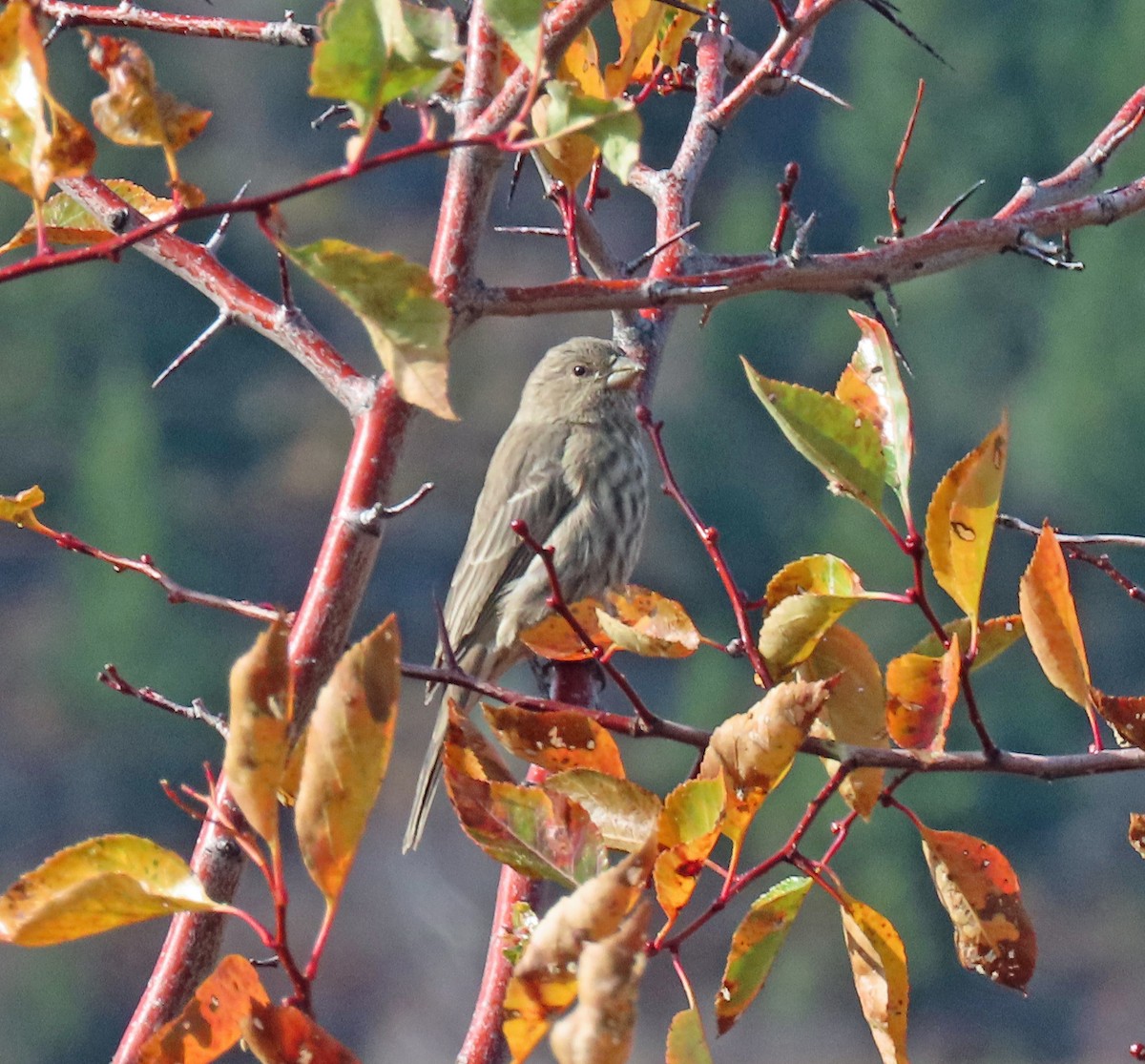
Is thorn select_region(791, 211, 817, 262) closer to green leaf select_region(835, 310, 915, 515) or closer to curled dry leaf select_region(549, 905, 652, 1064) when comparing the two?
green leaf select_region(835, 310, 915, 515)

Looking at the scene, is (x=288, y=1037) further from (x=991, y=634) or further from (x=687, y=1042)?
(x=991, y=634)

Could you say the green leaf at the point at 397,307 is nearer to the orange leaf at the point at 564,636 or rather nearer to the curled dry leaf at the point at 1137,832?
the orange leaf at the point at 564,636

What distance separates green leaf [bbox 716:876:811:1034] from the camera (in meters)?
1.11

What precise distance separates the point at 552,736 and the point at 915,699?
0.84 feet

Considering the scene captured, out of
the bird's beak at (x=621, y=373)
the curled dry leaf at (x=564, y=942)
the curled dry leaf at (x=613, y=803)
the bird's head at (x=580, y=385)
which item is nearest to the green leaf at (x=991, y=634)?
the curled dry leaf at (x=613, y=803)

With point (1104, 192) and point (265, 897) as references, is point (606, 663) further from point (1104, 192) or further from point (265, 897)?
point (265, 897)

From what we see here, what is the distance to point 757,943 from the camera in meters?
1.12

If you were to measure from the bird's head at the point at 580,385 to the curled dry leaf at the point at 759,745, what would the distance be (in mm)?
2309

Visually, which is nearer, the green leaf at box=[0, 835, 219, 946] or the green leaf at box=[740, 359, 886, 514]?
the green leaf at box=[0, 835, 219, 946]

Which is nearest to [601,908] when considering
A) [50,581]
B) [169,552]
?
[169,552]


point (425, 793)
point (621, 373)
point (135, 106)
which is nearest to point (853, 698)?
point (135, 106)

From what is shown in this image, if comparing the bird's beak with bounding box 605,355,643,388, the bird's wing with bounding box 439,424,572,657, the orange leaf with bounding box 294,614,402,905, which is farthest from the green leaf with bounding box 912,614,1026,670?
the bird's wing with bounding box 439,424,572,657

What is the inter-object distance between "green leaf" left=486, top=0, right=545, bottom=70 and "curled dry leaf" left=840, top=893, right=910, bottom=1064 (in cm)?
61

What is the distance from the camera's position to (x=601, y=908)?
85 cm
